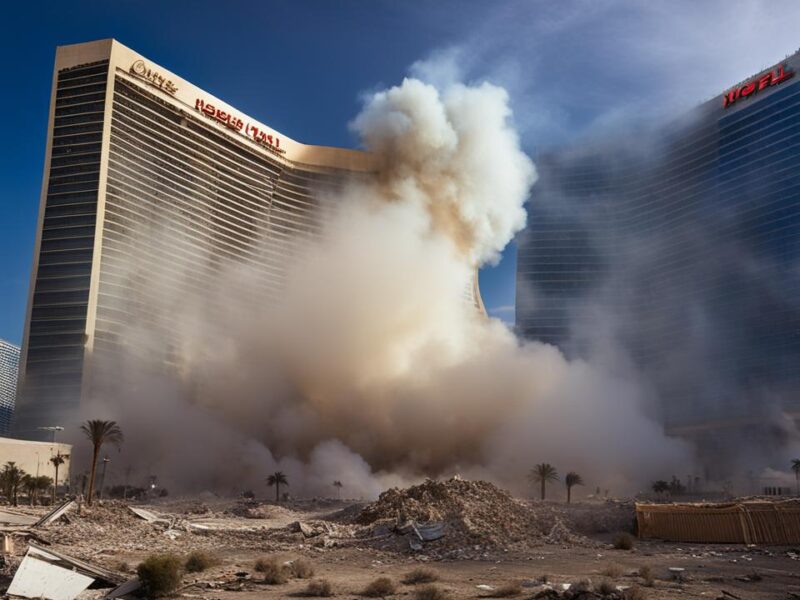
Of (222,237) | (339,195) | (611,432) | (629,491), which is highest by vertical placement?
(339,195)

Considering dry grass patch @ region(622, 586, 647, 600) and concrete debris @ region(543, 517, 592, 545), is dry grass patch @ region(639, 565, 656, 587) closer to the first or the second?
dry grass patch @ region(622, 586, 647, 600)

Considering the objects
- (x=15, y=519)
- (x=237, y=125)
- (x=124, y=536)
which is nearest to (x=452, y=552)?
(x=124, y=536)

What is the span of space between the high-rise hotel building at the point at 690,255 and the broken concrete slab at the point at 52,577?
131501 millimetres

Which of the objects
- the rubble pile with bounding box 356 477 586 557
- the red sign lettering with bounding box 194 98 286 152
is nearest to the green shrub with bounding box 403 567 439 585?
the rubble pile with bounding box 356 477 586 557

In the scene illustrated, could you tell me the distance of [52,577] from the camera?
82.0 ft

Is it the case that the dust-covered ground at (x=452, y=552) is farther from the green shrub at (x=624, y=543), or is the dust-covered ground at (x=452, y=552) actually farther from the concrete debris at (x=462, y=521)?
the green shrub at (x=624, y=543)

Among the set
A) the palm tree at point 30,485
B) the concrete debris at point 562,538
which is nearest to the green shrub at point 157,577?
the concrete debris at point 562,538

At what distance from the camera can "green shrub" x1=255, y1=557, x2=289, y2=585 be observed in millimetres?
28672

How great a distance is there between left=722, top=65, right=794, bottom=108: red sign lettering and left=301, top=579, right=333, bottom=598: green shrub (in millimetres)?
148095

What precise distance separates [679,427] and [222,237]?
304 ft

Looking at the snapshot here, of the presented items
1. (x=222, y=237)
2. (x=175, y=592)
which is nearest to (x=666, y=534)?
(x=175, y=592)

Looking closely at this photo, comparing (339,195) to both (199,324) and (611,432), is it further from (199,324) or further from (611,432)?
(611,432)

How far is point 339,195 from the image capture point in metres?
166

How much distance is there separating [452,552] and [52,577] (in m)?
18.6
